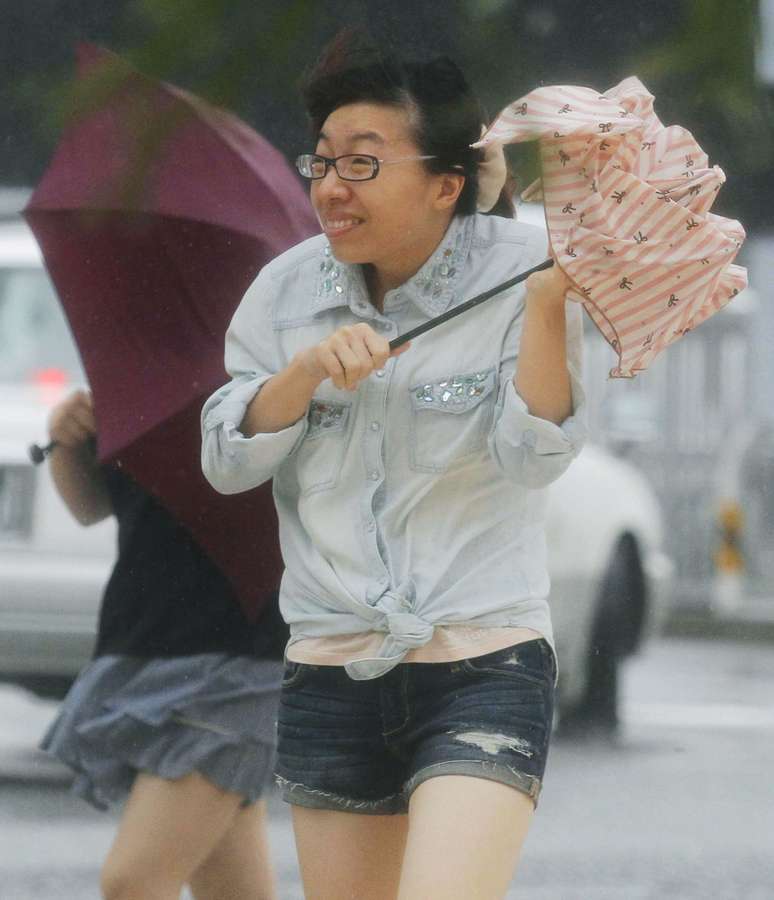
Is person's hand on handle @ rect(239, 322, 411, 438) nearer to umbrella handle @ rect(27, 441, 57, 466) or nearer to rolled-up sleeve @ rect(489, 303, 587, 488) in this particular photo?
rolled-up sleeve @ rect(489, 303, 587, 488)

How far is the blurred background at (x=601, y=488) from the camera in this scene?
0.99 metres

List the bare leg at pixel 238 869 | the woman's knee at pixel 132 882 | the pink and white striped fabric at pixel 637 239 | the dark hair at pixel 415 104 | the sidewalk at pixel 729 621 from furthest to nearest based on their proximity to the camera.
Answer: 1. the sidewalk at pixel 729 621
2. the bare leg at pixel 238 869
3. the woman's knee at pixel 132 882
4. the dark hair at pixel 415 104
5. the pink and white striped fabric at pixel 637 239

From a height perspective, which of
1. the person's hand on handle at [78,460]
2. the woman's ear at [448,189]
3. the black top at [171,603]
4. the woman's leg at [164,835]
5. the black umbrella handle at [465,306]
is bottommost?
the woman's leg at [164,835]

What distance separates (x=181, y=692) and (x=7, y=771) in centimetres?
313

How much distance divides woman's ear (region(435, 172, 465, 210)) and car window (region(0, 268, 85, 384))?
9.05 feet

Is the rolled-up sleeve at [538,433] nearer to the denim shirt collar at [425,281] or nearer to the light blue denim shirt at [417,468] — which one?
the light blue denim shirt at [417,468]

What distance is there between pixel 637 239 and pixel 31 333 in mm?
3368

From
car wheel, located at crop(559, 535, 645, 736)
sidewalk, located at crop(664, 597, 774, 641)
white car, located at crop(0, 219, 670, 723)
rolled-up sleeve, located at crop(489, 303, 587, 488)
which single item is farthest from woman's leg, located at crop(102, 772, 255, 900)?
sidewalk, located at crop(664, 597, 774, 641)

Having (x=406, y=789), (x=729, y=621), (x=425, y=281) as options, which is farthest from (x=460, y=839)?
(x=729, y=621)

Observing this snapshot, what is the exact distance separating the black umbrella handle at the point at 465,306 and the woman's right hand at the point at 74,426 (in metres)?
0.77

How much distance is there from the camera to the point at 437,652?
2121 mm

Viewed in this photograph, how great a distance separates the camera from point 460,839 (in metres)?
2.01

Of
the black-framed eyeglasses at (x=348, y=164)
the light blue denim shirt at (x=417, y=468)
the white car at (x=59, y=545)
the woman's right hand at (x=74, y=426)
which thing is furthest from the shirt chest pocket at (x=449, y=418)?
→ the white car at (x=59, y=545)

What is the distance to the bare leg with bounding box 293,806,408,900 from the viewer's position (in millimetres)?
2164
